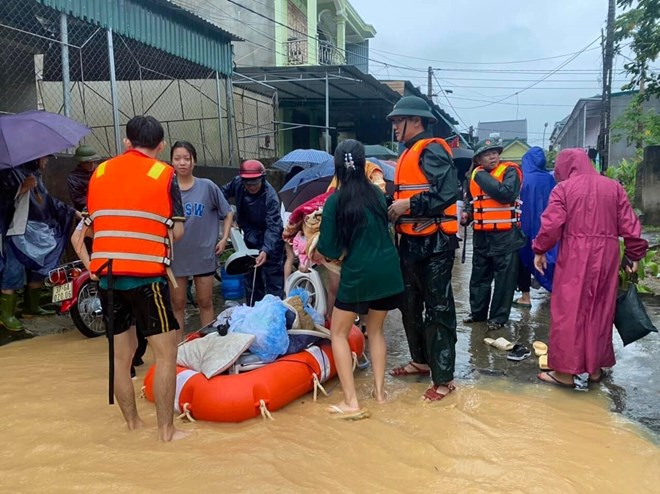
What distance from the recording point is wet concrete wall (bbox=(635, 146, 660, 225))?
43.1 ft

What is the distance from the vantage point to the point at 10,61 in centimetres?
926

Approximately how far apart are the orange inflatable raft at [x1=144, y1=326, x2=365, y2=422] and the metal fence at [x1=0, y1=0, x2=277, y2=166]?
501cm

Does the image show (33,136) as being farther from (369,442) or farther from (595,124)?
(595,124)

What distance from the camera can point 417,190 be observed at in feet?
12.3

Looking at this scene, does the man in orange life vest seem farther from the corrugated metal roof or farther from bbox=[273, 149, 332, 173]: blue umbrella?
bbox=[273, 149, 332, 173]: blue umbrella

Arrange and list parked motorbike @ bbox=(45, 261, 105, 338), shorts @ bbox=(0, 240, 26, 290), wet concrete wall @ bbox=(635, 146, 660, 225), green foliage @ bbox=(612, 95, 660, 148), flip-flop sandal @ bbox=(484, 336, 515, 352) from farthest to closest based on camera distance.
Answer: green foliage @ bbox=(612, 95, 660, 148) → wet concrete wall @ bbox=(635, 146, 660, 225) → shorts @ bbox=(0, 240, 26, 290) → parked motorbike @ bbox=(45, 261, 105, 338) → flip-flop sandal @ bbox=(484, 336, 515, 352)

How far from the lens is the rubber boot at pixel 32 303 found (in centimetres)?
571

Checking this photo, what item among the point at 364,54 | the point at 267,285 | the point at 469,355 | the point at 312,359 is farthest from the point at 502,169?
the point at 364,54

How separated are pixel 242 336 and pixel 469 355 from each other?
2.14 metres

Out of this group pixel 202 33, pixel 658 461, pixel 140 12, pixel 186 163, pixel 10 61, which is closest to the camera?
pixel 658 461

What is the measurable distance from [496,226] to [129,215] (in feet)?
12.6

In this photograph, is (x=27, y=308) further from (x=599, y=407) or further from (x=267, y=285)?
(x=599, y=407)

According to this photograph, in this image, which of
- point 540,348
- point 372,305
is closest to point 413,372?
point 372,305

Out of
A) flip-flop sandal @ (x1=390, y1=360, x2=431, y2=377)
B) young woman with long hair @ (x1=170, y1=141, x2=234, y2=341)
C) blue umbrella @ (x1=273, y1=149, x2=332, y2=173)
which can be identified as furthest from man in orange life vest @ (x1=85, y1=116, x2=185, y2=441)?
blue umbrella @ (x1=273, y1=149, x2=332, y2=173)
